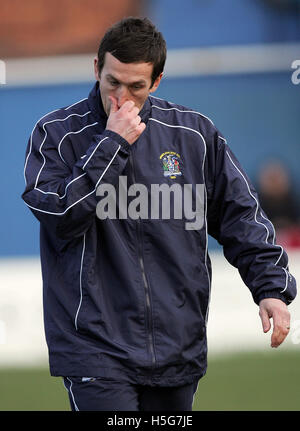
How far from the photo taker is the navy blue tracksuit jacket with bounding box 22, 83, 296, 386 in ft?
13.1

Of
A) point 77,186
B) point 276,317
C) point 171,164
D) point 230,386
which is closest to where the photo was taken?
point 77,186

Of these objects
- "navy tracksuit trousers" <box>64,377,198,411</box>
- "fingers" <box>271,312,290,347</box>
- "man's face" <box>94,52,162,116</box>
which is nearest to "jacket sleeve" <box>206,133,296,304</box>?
"fingers" <box>271,312,290,347</box>

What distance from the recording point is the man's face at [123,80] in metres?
4.10

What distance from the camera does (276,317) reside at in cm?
408

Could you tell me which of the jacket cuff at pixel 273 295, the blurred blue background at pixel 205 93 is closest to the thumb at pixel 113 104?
the jacket cuff at pixel 273 295

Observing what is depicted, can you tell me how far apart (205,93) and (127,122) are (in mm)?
7217

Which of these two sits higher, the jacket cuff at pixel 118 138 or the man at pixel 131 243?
the jacket cuff at pixel 118 138

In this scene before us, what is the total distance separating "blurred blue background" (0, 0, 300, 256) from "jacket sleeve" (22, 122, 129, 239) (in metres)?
6.88

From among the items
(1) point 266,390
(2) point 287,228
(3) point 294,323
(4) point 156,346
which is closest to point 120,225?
(4) point 156,346

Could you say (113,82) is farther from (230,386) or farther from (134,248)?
(230,386)

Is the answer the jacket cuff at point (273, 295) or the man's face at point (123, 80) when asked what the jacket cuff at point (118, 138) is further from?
the jacket cuff at point (273, 295)

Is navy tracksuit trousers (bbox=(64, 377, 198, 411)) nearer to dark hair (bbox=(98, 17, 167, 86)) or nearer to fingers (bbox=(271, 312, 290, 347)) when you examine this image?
fingers (bbox=(271, 312, 290, 347))

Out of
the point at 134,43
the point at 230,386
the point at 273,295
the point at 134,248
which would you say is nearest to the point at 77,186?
the point at 134,248

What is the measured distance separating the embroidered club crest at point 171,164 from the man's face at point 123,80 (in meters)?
0.25
